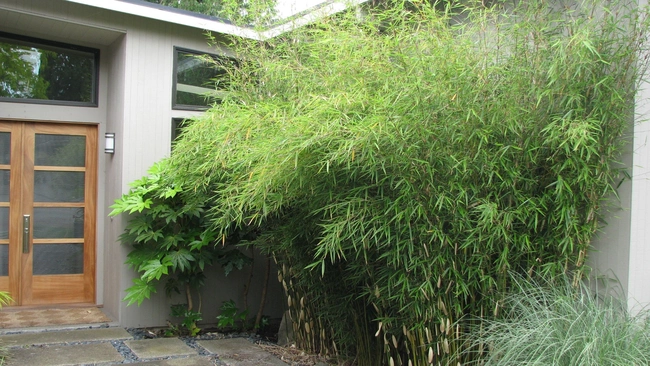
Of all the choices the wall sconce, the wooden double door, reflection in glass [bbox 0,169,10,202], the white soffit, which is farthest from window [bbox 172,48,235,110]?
reflection in glass [bbox 0,169,10,202]

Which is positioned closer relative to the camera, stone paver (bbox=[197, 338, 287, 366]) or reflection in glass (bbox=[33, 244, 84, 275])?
stone paver (bbox=[197, 338, 287, 366])

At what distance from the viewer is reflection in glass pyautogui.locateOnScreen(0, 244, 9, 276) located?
554cm

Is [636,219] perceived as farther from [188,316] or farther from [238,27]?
[188,316]

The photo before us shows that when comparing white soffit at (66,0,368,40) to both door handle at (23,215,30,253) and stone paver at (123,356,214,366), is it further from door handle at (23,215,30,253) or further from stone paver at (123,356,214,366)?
stone paver at (123,356,214,366)

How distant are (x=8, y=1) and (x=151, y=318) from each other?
10.1 ft

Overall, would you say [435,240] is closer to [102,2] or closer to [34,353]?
[34,353]

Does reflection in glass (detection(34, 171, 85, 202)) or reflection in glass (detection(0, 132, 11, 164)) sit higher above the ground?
reflection in glass (detection(0, 132, 11, 164))

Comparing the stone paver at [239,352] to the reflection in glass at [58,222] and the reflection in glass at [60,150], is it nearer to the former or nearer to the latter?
the reflection in glass at [58,222]

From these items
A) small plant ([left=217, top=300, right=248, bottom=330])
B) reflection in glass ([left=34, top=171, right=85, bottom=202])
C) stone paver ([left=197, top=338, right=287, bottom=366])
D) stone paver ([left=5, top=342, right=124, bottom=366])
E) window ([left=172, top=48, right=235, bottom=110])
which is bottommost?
stone paver ([left=197, top=338, right=287, bottom=366])

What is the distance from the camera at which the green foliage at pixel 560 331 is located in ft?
8.78

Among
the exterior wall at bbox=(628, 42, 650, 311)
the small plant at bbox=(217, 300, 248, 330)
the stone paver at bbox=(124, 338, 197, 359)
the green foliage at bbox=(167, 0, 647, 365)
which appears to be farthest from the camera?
the small plant at bbox=(217, 300, 248, 330)

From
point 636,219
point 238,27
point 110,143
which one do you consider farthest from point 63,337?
point 636,219

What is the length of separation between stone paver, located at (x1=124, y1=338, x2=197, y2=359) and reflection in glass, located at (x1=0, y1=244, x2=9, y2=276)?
1616mm

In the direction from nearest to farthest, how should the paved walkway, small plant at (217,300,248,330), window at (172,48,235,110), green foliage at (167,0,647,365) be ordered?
green foliage at (167,0,647,365)
the paved walkway
small plant at (217,300,248,330)
window at (172,48,235,110)
